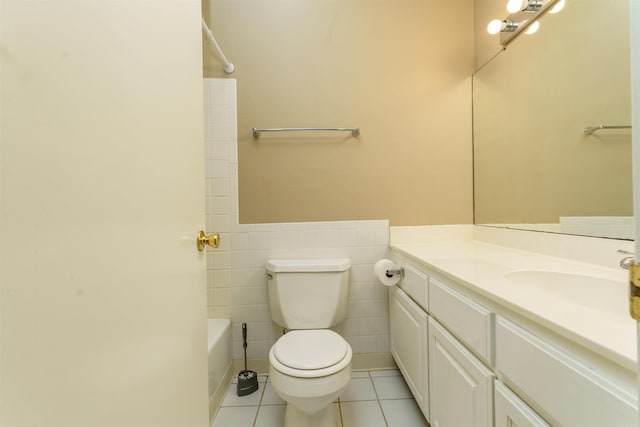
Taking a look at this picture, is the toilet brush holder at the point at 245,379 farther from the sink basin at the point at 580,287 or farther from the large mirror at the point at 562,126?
the large mirror at the point at 562,126

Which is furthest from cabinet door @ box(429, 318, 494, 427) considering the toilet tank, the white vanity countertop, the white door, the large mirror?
the white door

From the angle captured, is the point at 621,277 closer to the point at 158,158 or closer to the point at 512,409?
the point at 512,409

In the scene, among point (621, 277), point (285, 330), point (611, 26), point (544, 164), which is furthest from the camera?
point (285, 330)

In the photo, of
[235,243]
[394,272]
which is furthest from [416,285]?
[235,243]

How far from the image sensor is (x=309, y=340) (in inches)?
50.1

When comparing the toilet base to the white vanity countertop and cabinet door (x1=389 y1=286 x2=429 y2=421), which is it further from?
the white vanity countertop

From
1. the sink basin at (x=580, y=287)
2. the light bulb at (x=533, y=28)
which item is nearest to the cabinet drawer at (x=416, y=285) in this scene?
the sink basin at (x=580, y=287)

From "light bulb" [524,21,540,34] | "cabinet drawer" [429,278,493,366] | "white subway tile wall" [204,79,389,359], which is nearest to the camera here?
"cabinet drawer" [429,278,493,366]

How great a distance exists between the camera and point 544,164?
A: 1274 mm

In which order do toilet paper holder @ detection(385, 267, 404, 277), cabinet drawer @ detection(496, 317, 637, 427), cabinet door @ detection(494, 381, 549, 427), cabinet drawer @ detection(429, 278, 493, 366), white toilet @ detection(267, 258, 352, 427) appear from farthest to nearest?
1. toilet paper holder @ detection(385, 267, 404, 277)
2. white toilet @ detection(267, 258, 352, 427)
3. cabinet drawer @ detection(429, 278, 493, 366)
4. cabinet door @ detection(494, 381, 549, 427)
5. cabinet drawer @ detection(496, 317, 637, 427)

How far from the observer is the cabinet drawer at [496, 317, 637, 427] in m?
0.44

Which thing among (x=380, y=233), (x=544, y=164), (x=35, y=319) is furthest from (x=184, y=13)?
(x=544, y=164)

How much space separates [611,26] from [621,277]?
0.89 meters

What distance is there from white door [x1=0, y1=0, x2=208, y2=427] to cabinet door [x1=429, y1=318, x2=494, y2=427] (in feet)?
2.64
